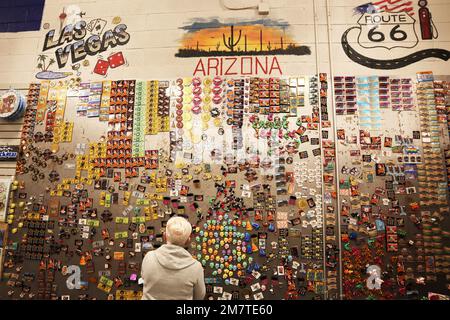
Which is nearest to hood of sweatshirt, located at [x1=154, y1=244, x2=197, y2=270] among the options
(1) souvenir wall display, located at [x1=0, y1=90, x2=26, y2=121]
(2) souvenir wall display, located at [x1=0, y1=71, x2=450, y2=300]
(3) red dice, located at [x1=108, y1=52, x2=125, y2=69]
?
(2) souvenir wall display, located at [x1=0, y1=71, x2=450, y2=300]

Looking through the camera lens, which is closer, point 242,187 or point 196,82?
point 242,187

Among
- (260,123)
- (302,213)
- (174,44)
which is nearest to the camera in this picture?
(302,213)

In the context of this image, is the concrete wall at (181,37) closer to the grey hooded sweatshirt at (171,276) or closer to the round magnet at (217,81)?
the round magnet at (217,81)

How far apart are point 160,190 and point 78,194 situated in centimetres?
108

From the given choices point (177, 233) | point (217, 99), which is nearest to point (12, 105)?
point (217, 99)

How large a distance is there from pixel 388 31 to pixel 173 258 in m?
3.90

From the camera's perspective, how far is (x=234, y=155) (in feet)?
13.9

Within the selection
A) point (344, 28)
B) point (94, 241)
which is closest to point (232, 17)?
point (344, 28)

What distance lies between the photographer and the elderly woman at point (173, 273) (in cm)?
252

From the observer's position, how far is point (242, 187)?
416cm

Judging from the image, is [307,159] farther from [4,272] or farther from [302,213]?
[4,272]

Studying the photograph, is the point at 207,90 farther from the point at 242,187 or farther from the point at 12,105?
the point at 12,105

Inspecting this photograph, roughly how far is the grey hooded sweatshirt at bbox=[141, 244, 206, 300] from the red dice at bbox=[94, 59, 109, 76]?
3096mm

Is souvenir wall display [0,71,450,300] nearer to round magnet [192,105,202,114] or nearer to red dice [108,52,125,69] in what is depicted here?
round magnet [192,105,202,114]
